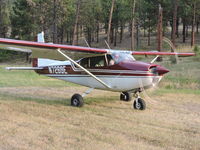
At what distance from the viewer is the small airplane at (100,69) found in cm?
900

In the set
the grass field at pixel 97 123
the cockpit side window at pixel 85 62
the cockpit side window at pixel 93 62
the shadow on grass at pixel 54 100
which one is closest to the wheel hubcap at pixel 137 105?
the grass field at pixel 97 123

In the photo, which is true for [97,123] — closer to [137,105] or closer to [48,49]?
[137,105]

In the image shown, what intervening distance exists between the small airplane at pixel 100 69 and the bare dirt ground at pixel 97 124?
723mm

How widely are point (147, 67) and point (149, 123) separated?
2007mm

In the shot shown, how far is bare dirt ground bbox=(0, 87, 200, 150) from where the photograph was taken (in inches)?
230

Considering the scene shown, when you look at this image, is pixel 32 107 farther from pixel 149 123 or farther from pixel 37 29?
pixel 37 29

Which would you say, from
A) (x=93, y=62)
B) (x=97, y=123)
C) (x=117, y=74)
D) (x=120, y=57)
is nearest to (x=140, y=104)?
(x=117, y=74)

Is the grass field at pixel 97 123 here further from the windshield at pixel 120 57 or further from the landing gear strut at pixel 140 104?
the windshield at pixel 120 57

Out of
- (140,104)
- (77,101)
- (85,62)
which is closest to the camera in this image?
(140,104)

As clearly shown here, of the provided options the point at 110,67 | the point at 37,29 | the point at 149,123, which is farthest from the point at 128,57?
the point at 37,29

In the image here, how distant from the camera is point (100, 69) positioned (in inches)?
407

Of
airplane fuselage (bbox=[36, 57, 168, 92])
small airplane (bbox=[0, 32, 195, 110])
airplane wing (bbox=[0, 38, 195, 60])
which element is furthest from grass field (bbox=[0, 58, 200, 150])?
airplane wing (bbox=[0, 38, 195, 60])

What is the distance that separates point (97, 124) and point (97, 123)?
110 mm

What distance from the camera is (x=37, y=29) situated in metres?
47.5
